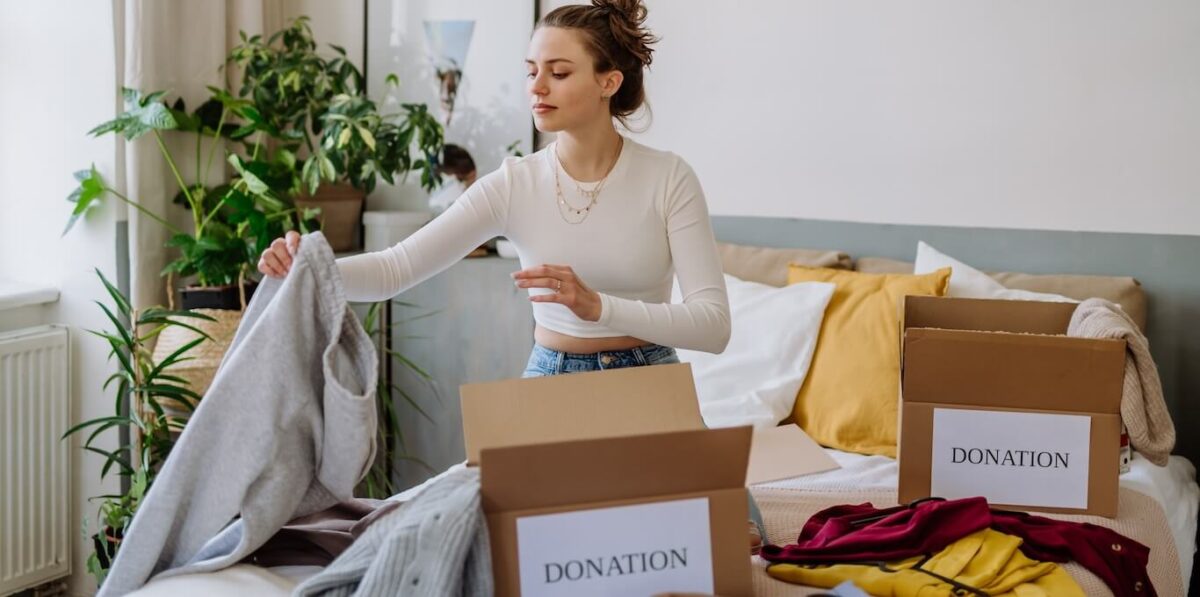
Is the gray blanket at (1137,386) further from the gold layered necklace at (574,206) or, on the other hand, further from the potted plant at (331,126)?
the potted plant at (331,126)

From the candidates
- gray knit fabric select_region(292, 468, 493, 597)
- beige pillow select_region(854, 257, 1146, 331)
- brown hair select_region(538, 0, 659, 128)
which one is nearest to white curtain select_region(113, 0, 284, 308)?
brown hair select_region(538, 0, 659, 128)

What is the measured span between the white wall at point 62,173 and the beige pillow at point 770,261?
164cm

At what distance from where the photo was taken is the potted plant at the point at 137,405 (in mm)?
2709

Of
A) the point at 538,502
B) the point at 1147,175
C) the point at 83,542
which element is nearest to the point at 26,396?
the point at 83,542

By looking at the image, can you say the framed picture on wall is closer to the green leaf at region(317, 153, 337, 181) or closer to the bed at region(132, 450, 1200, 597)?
the green leaf at region(317, 153, 337, 181)

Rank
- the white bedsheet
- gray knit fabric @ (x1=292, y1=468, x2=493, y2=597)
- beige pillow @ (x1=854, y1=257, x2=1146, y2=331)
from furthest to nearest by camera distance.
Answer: beige pillow @ (x1=854, y1=257, x2=1146, y2=331) < the white bedsheet < gray knit fabric @ (x1=292, y1=468, x2=493, y2=597)

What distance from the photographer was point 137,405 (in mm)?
2855

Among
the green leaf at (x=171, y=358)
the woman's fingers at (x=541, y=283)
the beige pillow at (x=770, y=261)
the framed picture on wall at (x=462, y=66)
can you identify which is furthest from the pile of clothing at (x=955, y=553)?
the framed picture on wall at (x=462, y=66)

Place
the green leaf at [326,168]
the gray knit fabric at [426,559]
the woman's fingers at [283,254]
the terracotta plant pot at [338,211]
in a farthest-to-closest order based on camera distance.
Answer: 1. the terracotta plant pot at [338,211]
2. the green leaf at [326,168]
3. the woman's fingers at [283,254]
4. the gray knit fabric at [426,559]

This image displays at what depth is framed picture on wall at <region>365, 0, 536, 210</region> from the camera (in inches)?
137

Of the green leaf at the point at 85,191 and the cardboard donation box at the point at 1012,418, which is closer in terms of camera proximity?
the cardboard donation box at the point at 1012,418

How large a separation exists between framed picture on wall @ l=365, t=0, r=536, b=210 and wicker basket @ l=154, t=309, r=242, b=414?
880 mm

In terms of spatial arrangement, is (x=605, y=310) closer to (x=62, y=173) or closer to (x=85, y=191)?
(x=85, y=191)

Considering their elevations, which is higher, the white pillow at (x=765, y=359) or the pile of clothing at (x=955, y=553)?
the white pillow at (x=765, y=359)
